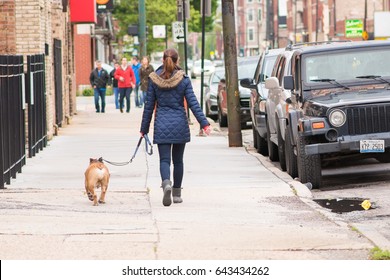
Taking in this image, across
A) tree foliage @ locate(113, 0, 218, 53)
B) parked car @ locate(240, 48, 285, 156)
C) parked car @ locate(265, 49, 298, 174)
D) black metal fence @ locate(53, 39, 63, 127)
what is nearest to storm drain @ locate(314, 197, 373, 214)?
parked car @ locate(265, 49, 298, 174)

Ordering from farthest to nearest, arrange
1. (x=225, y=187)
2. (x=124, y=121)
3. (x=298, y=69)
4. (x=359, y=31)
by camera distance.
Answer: (x=359, y=31), (x=124, y=121), (x=298, y=69), (x=225, y=187)

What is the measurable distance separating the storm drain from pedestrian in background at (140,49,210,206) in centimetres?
166

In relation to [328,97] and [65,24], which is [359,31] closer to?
[65,24]

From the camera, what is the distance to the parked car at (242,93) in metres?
29.9

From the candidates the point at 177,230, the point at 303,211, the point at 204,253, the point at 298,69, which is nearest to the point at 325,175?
the point at 298,69

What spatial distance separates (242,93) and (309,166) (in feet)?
45.8

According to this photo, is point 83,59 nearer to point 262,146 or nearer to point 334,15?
point 334,15

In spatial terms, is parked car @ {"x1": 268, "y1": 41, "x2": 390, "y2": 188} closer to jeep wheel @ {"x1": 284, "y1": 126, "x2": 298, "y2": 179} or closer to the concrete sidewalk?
jeep wheel @ {"x1": 284, "y1": 126, "x2": 298, "y2": 179}

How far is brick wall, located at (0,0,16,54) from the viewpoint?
74.8ft

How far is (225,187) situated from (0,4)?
8451 mm

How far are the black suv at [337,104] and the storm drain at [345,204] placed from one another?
0.88 metres

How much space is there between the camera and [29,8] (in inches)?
927

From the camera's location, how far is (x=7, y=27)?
22969 millimetres

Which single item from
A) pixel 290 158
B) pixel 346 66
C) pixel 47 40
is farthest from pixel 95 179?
pixel 47 40
